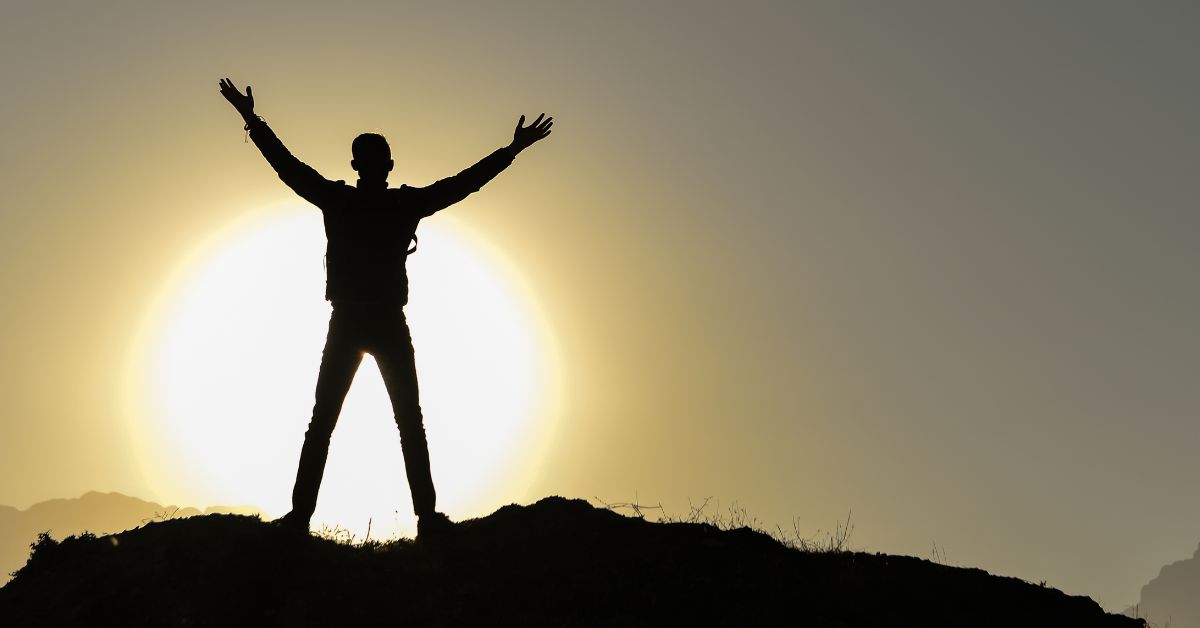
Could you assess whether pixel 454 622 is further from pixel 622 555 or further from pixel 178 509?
pixel 178 509

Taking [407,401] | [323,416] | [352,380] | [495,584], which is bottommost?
[495,584]

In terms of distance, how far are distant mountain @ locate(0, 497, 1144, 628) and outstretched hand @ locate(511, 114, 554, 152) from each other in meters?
4.20

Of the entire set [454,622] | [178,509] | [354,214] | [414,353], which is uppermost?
[354,214]

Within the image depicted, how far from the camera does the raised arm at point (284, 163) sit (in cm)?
1108

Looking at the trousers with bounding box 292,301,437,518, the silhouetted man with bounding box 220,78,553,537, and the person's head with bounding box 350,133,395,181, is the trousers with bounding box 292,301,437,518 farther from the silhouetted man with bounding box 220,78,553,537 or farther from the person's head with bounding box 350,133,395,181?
the person's head with bounding box 350,133,395,181

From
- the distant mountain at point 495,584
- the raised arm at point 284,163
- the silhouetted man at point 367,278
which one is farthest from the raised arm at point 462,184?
the distant mountain at point 495,584

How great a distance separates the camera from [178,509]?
426 inches

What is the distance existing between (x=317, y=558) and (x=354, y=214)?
3.59 m

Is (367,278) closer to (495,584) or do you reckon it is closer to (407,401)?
(407,401)

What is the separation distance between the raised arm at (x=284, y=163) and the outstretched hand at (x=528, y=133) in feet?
6.79

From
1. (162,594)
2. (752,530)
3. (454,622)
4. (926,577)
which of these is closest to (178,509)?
(162,594)

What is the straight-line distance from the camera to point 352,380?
11.0 meters

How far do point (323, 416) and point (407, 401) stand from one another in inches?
34.7

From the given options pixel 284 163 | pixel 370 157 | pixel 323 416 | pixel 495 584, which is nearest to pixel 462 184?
pixel 370 157
